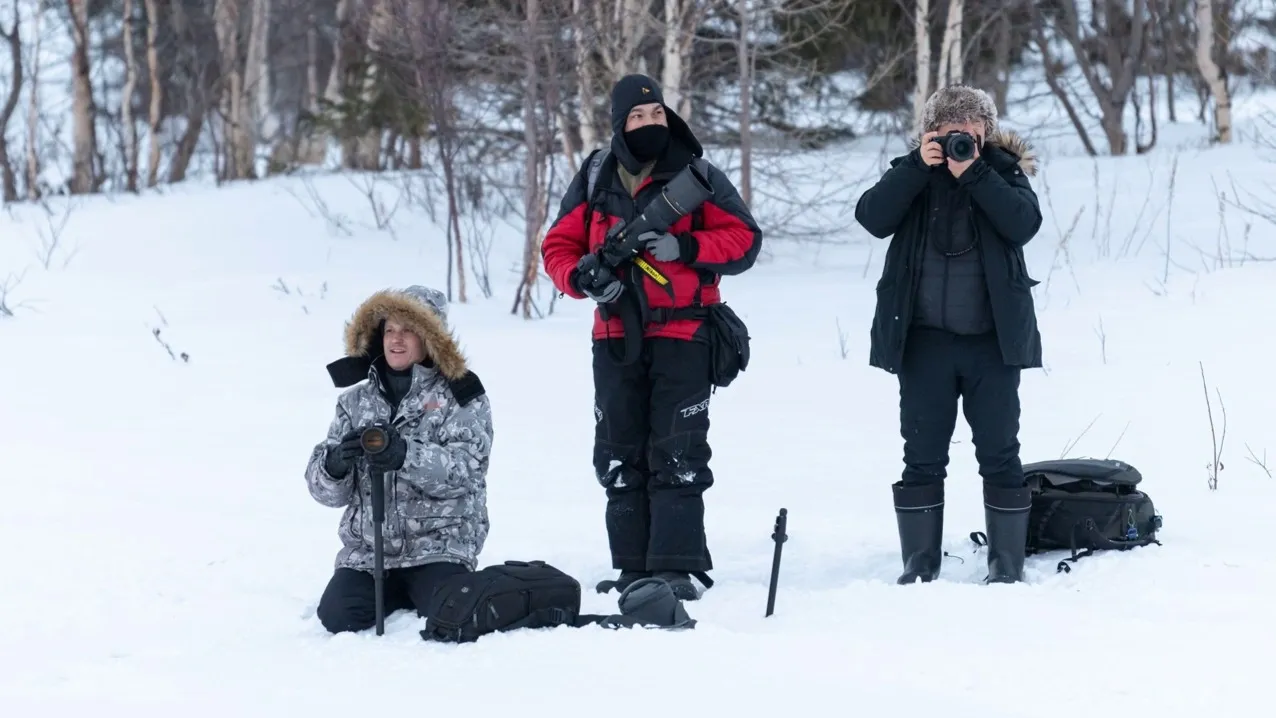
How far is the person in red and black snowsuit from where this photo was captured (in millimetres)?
4293

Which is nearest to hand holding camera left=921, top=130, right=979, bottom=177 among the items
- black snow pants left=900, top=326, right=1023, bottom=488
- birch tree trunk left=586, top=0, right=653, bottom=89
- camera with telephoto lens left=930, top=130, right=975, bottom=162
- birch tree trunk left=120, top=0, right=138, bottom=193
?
camera with telephoto lens left=930, top=130, right=975, bottom=162

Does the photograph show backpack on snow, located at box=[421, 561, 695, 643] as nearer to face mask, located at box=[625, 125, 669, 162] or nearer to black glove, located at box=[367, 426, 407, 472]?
black glove, located at box=[367, 426, 407, 472]

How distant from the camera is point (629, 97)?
4.29 m

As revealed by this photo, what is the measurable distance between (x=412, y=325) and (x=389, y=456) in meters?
0.44

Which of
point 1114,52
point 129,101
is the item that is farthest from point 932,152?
point 129,101

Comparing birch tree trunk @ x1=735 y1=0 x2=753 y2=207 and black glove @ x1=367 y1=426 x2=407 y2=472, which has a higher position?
birch tree trunk @ x1=735 y1=0 x2=753 y2=207

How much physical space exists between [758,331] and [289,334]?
327cm

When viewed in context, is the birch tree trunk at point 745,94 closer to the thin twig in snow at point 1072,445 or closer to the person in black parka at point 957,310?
the thin twig in snow at point 1072,445

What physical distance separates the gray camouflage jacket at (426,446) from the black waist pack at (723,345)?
727 mm

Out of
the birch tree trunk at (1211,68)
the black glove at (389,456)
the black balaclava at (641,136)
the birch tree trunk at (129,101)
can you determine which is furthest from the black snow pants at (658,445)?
the birch tree trunk at (129,101)

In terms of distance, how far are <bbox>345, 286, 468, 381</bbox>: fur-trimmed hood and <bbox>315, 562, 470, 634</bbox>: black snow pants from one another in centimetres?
57

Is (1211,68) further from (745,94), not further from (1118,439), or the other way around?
(1118,439)

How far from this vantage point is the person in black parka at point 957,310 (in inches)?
162

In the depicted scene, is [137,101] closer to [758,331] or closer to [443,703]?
[758,331]
